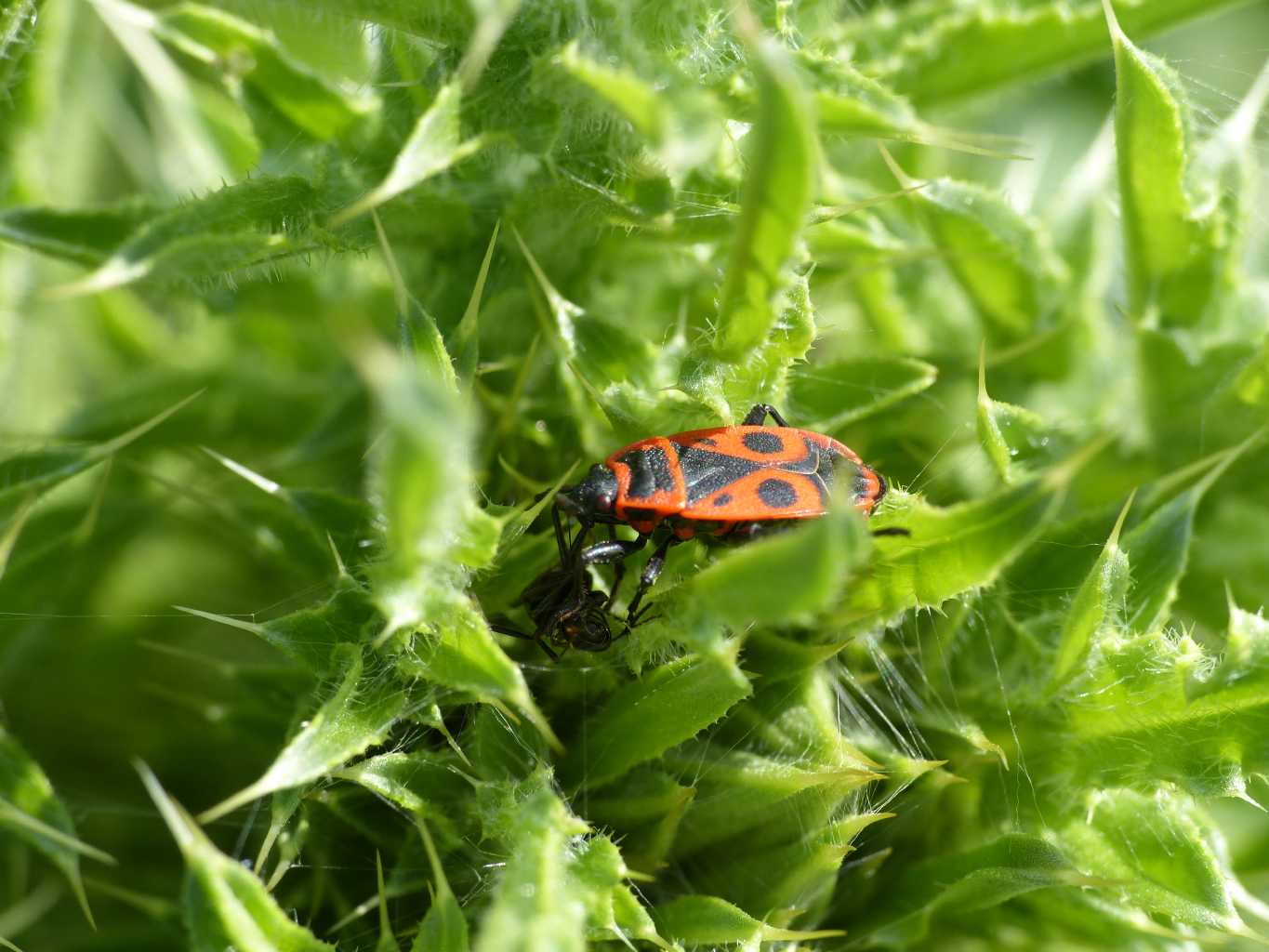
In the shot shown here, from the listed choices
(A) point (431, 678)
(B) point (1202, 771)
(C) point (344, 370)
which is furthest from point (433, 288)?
(B) point (1202, 771)

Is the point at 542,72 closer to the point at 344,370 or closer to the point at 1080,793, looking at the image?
the point at 344,370

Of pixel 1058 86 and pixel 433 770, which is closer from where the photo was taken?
pixel 433 770

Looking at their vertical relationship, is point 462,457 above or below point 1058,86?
above

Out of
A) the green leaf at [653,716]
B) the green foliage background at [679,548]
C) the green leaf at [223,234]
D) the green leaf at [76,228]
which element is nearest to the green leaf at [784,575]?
the green foliage background at [679,548]

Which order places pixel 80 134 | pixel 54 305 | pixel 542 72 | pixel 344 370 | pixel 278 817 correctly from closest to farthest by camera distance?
1. pixel 278 817
2. pixel 542 72
3. pixel 344 370
4. pixel 54 305
5. pixel 80 134

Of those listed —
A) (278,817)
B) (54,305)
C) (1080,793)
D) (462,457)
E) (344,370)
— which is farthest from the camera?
(54,305)

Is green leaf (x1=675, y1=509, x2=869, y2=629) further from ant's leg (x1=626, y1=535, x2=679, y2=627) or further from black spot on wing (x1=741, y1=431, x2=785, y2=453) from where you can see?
black spot on wing (x1=741, y1=431, x2=785, y2=453)

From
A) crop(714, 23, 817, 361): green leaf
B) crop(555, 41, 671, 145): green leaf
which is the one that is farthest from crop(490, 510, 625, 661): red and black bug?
crop(555, 41, 671, 145): green leaf
